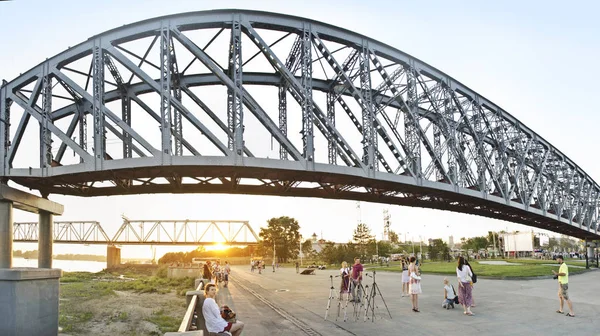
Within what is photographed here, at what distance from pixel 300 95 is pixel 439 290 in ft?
40.9

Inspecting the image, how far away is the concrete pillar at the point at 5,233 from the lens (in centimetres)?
2502

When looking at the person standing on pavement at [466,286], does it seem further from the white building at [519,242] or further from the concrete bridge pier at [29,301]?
the white building at [519,242]

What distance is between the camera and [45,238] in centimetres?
2908

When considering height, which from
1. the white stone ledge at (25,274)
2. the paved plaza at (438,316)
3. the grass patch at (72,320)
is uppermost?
the white stone ledge at (25,274)

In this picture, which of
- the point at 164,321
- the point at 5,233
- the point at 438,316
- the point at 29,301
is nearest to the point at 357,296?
the point at 438,316

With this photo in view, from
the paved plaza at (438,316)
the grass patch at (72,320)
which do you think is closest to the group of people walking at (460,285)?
the paved plaza at (438,316)

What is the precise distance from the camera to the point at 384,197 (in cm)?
3612

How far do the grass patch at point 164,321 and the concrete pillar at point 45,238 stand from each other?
9.84 metres

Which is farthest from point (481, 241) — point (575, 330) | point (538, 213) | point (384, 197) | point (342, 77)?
point (575, 330)

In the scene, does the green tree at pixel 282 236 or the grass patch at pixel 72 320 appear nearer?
the grass patch at pixel 72 320

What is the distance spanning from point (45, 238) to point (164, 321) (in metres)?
12.6

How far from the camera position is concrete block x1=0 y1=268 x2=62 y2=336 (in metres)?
11.1

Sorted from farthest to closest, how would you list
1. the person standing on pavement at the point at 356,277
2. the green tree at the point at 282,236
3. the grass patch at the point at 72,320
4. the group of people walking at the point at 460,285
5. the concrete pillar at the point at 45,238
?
the green tree at the point at 282,236, the concrete pillar at the point at 45,238, the person standing on pavement at the point at 356,277, the grass patch at the point at 72,320, the group of people walking at the point at 460,285

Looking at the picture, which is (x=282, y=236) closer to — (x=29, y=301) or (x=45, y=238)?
(x=45, y=238)
